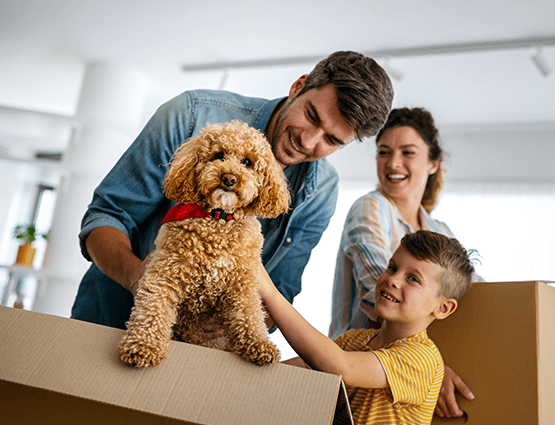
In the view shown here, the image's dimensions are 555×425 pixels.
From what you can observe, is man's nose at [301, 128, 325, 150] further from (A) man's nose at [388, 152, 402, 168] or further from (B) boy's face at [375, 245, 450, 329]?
(A) man's nose at [388, 152, 402, 168]

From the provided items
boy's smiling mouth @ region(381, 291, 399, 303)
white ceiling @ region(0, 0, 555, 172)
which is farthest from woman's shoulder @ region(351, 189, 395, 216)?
white ceiling @ region(0, 0, 555, 172)

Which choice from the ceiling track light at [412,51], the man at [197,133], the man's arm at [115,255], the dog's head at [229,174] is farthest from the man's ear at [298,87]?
the ceiling track light at [412,51]

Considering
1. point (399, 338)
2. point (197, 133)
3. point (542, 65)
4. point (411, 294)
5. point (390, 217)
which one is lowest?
point (399, 338)

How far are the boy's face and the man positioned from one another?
32 cm

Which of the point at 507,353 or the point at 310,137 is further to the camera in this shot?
the point at 310,137

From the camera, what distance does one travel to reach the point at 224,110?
4.18ft

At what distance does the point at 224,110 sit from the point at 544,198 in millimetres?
4340

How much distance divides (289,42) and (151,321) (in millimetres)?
3320

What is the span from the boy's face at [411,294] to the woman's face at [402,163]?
521 mm

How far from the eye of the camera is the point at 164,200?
1233 mm

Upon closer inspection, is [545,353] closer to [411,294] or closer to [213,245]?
[411,294]

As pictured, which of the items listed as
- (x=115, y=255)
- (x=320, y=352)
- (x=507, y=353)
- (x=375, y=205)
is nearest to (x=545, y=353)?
(x=507, y=353)

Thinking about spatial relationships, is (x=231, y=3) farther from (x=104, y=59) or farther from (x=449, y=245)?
(x=449, y=245)

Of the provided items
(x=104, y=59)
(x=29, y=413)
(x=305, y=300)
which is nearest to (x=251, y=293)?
(x=29, y=413)
